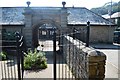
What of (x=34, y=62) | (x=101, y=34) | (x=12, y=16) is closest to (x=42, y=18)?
(x=12, y=16)

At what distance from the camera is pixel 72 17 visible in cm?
2459

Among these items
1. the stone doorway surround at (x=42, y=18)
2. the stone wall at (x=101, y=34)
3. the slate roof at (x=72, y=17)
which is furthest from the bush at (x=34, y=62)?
the stone wall at (x=101, y=34)

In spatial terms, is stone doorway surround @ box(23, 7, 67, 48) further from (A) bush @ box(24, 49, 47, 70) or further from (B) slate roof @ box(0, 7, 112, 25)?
(A) bush @ box(24, 49, 47, 70)

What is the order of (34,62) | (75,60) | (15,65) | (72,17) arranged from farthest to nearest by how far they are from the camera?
1. (72,17)
2. (15,65)
3. (34,62)
4. (75,60)

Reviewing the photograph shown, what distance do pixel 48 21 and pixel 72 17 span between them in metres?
5.15

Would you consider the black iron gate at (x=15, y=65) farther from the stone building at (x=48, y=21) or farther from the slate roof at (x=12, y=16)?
the slate roof at (x=12, y=16)

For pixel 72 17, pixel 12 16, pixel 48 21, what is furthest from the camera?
pixel 72 17

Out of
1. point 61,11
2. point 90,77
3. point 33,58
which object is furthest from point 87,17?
point 90,77

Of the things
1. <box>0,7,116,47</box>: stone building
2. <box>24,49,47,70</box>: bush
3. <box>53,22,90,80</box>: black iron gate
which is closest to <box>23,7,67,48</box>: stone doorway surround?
<box>0,7,116,47</box>: stone building

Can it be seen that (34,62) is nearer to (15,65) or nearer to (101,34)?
(15,65)

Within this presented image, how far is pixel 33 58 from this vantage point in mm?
11664

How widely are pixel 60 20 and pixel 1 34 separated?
6097mm

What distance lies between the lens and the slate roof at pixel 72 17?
75.9 feet

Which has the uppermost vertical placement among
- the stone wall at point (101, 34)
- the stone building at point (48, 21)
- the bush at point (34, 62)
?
the stone building at point (48, 21)
